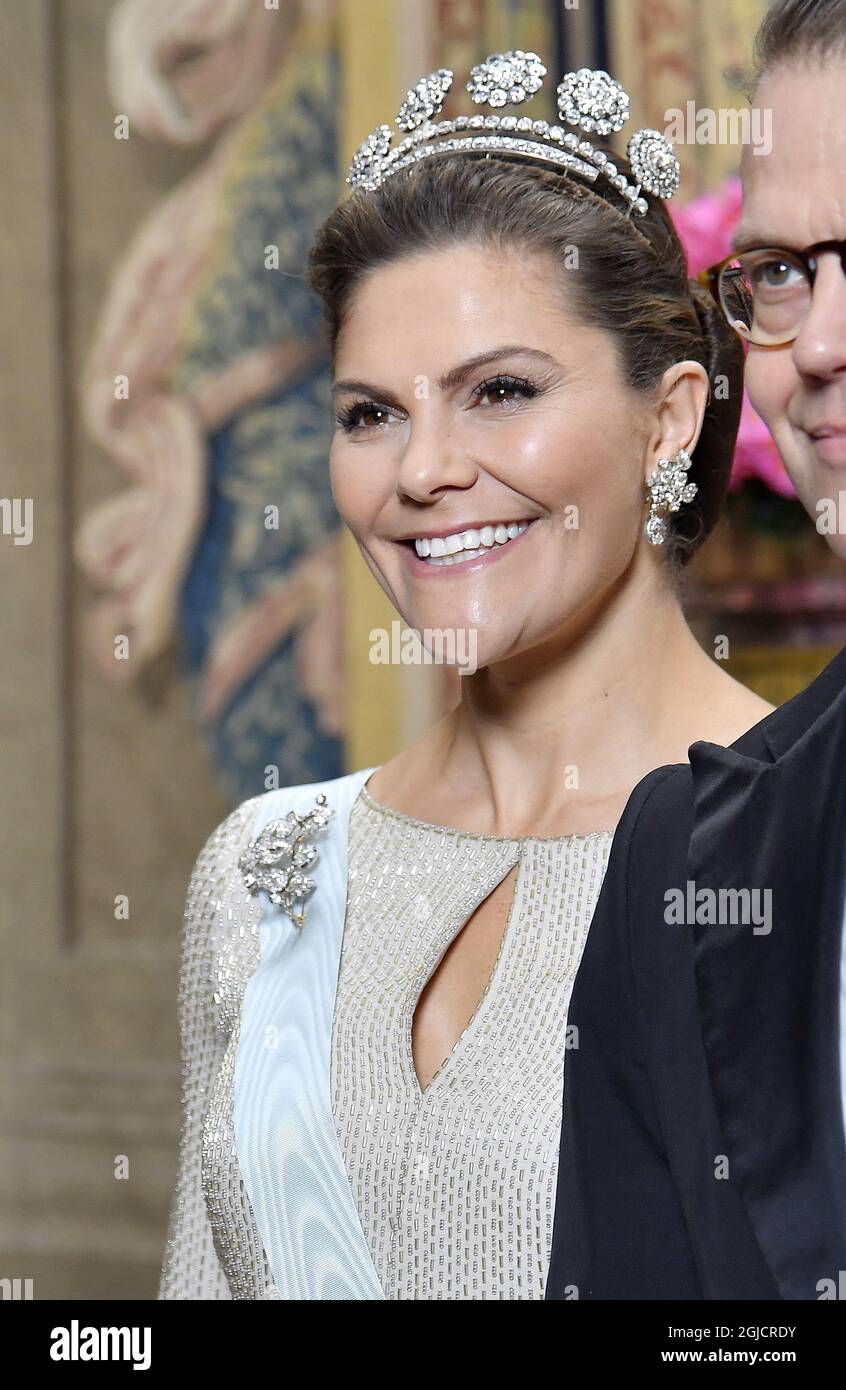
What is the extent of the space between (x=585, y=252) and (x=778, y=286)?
1.90 feet

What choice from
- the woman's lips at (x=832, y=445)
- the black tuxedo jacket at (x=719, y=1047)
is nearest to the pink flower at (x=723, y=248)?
the black tuxedo jacket at (x=719, y=1047)

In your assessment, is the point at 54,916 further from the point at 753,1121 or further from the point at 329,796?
the point at 753,1121

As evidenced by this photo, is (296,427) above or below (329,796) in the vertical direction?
above

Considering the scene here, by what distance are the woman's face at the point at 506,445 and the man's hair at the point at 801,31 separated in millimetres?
483

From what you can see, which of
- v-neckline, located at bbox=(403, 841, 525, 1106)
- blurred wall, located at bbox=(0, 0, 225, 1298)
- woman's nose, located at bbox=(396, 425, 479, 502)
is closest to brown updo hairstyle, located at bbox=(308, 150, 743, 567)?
woman's nose, located at bbox=(396, 425, 479, 502)

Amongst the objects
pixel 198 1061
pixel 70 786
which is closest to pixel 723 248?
pixel 198 1061

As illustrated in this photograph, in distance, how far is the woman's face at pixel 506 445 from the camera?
144 centimetres

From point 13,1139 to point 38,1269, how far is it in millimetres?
230

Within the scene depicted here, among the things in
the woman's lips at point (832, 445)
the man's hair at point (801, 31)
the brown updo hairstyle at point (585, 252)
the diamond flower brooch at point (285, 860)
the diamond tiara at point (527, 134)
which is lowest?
the diamond flower brooch at point (285, 860)

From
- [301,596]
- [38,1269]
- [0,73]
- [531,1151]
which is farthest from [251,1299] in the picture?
[0,73]

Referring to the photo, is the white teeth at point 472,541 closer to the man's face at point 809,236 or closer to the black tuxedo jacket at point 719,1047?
the black tuxedo jacket at point 719,1047

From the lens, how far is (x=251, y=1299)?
1510 millimetres

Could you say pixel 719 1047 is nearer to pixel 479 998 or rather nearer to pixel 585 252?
pixel 479 998

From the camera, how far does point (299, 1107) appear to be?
4.93 feet
